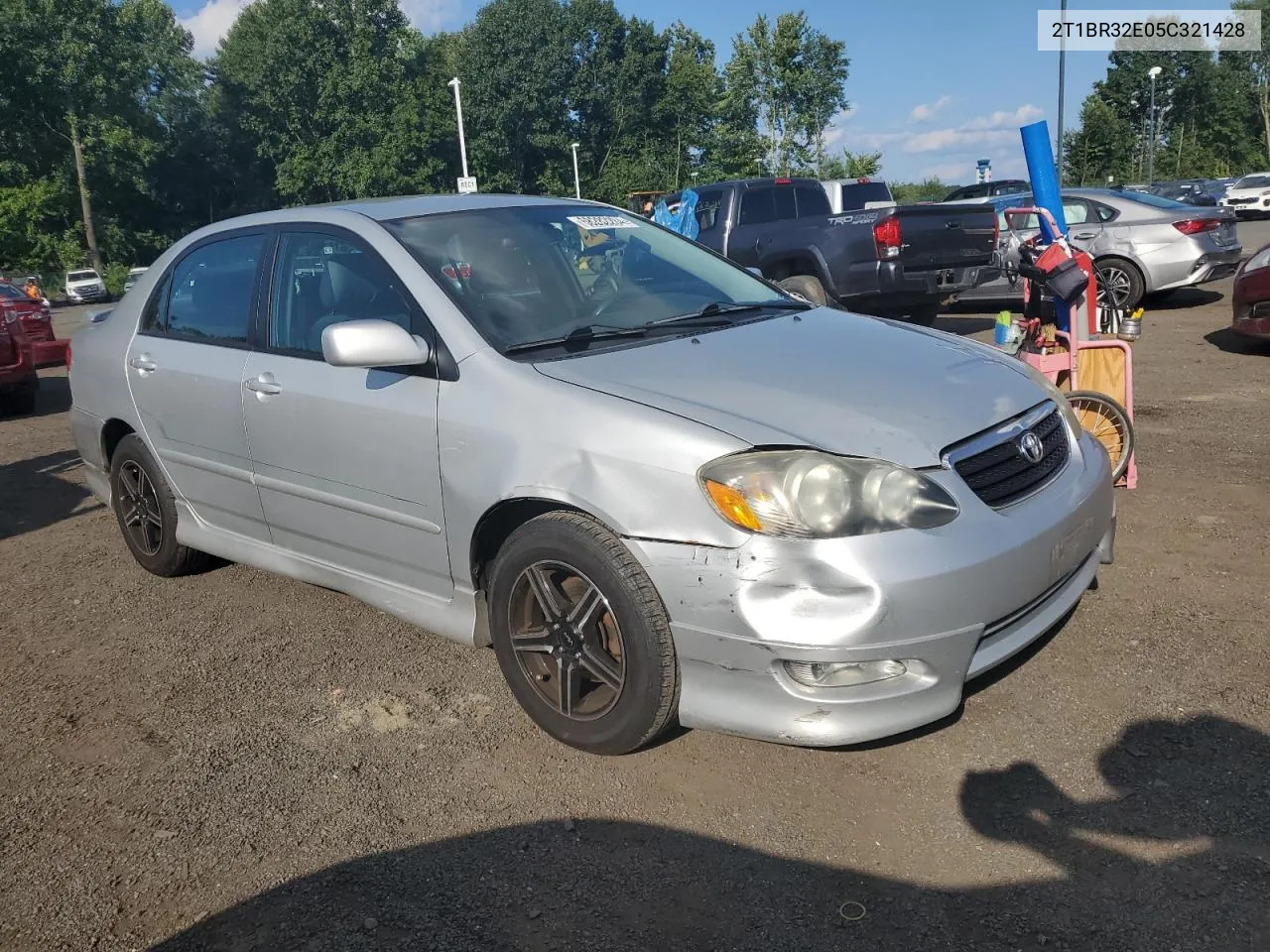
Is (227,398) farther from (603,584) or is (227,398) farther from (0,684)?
(603,584)

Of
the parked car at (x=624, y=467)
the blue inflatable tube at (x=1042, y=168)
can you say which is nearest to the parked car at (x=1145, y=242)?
the blue inflatable tube at (x=1042, y=168)

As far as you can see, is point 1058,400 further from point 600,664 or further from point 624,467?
point 600,664

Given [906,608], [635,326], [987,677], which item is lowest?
[987,677]

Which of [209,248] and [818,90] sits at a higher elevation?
[818,90]

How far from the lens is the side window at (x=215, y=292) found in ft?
14.1

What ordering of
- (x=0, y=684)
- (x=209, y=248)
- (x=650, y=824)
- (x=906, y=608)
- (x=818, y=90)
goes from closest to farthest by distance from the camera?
1. (x=906, y=608)
2. (x=650, y=824)
3. (x=0, y=684)
4. (x=209, y=248)
5. (x=818, y=90)

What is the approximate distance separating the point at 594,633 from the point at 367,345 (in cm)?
114

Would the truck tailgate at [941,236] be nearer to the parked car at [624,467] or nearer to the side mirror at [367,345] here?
the parked car at [624,467]

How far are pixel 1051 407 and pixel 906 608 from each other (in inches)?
47.0

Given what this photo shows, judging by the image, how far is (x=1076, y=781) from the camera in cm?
284

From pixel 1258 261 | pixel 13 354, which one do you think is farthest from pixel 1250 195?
pixel 13 354

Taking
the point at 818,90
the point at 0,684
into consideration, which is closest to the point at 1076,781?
the point at 0,684

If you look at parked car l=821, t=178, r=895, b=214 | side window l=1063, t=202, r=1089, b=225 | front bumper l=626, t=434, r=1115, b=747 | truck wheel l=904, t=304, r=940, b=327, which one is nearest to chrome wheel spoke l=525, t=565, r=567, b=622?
front bumper l=626, t=434, r=1115, b=747

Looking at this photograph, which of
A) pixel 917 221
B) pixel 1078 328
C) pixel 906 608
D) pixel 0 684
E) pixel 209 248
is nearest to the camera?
pixel 906 608
